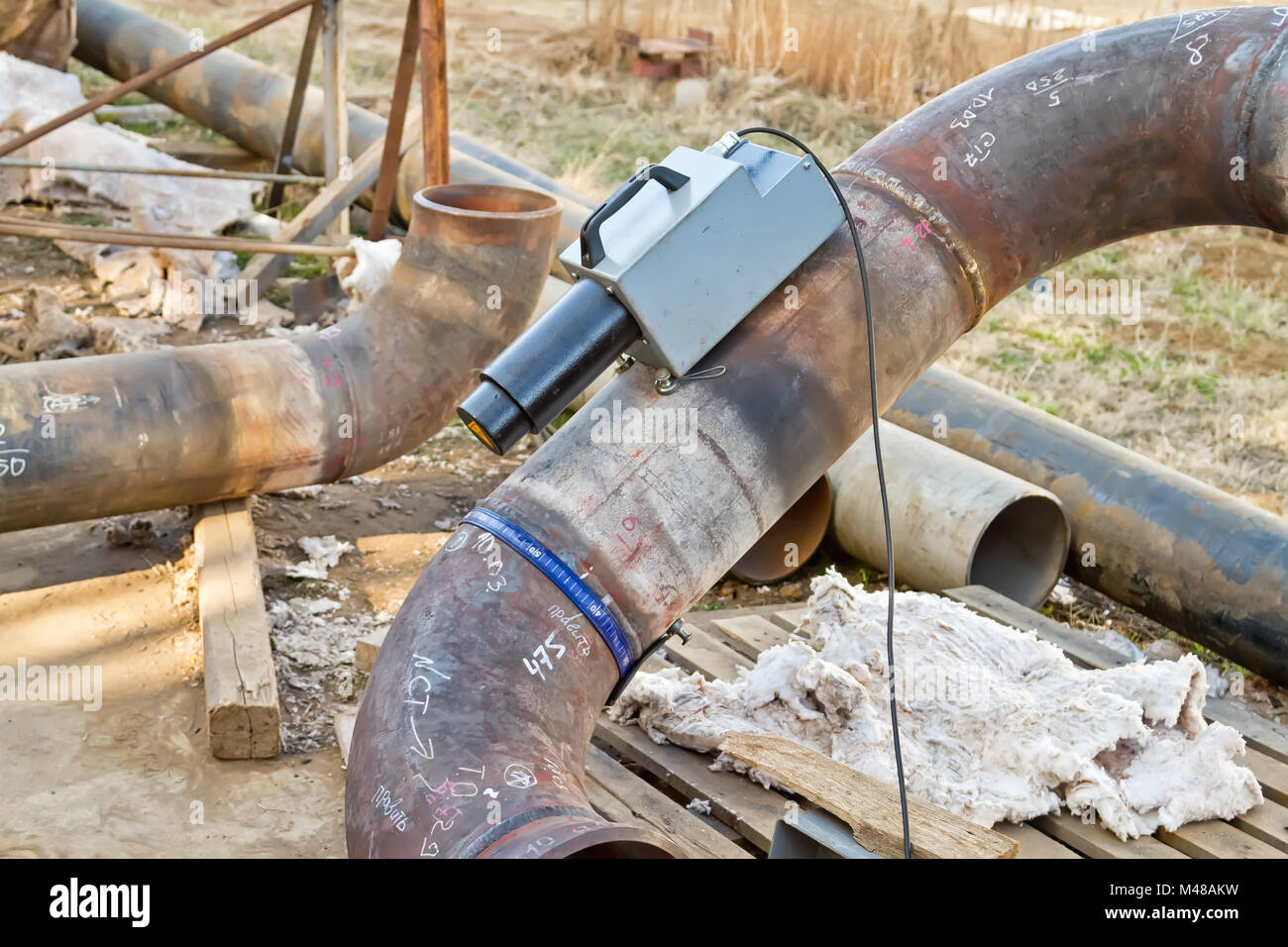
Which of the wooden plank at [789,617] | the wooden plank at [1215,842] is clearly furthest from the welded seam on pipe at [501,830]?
the wooden plank at [789,617]

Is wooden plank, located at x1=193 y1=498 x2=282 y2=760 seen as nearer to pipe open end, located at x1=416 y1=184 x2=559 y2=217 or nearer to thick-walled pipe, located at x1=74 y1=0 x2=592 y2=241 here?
pipe open end, located at x1=416 y1=184 x2=559 y2=217

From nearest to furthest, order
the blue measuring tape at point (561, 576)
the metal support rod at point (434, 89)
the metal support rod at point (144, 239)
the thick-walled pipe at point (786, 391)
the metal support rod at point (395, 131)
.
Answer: the thick-walled pipe at point (786, 391)
the blue measuring tape at point (561, 576)
the metal support rod at point (144, 239)
the metal support rod at point (434, 89)
the metal support rod at point (395, 131)

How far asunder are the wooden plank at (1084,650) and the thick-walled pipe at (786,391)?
1359 millimetres

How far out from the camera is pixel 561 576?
2.06 m

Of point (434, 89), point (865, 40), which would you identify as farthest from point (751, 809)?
point (865, 40)

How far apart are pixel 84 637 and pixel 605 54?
7.73m

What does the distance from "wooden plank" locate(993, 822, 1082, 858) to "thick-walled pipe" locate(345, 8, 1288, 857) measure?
35.7 inches

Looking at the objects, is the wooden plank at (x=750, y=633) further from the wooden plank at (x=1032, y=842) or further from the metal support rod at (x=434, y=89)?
the metal support rod at (x=434, y=89)

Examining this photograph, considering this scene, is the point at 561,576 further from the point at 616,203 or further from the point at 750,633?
the point at 750,633

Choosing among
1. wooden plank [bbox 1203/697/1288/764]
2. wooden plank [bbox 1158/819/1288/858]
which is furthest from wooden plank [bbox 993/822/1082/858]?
wooden plank [bbox 1203/697/1288/764]

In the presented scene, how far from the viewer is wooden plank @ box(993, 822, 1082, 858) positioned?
101 inches

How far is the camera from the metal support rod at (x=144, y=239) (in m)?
4.49

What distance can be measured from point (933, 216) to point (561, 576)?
94cm
